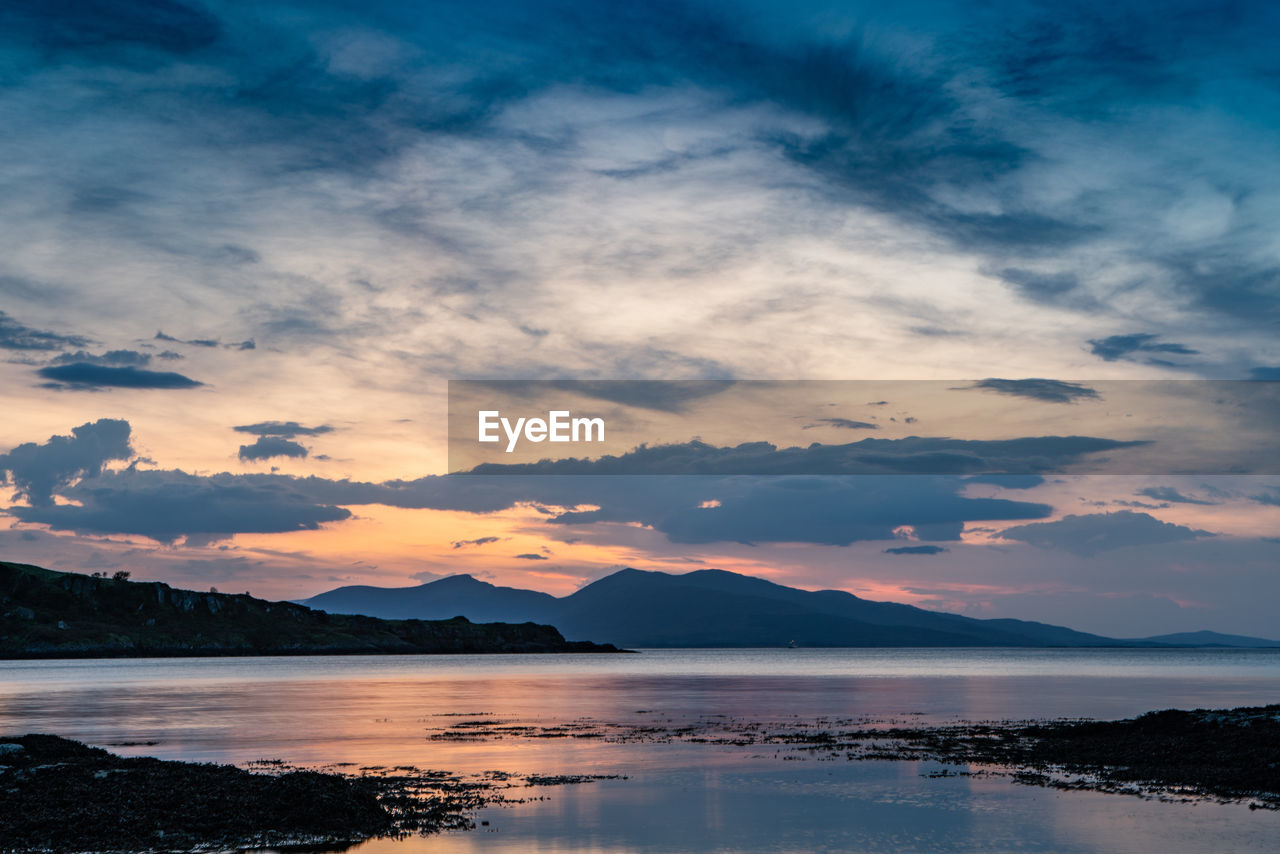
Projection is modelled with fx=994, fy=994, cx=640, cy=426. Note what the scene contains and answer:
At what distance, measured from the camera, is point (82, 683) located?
13325cm

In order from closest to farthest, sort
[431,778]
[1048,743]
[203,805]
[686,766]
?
1. [203,805]
2. [431,778]
3. [686,766]
4. [1048,743]

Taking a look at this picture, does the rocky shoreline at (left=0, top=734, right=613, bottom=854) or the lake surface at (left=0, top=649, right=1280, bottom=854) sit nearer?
the rocky shoreline at (left=0, top=734, right=613, bottom=854)

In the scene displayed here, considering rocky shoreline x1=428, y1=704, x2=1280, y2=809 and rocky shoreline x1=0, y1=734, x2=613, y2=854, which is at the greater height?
rocky shoreline x1=0, y1=734, x2=613, y2=854

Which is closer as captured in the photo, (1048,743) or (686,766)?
(686,766)

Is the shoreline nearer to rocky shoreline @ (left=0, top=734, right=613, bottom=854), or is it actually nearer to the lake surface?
rocky shoreline @ (left=0, top=734, right=613, bottom=854)

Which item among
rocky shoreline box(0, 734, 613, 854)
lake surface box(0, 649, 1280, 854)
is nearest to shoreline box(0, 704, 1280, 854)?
rocky shoreline box(0, 734, 613, 854)

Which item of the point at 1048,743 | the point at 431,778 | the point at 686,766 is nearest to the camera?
the point at 431,778

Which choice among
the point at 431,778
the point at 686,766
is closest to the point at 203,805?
the point at 431,778

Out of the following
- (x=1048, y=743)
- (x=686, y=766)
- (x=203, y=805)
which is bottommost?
(x=1048, y=743)

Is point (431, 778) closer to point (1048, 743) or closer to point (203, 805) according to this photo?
point (203, 805)

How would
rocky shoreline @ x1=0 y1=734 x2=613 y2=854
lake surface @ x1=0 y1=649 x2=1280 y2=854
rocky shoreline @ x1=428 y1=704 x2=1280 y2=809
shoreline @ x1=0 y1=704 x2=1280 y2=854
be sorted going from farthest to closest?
1. rocky shoreline @ x1=428 y1=704 x2=1280 y2=809
2. lake surface @ x1=0 y1=649 x2=1280 y2=854
3. shoreline @ x1=0 y1=704 x2=1280 y2=854
4. rocky shoreline @ x1=0 y1=734 x2=613 y2=854

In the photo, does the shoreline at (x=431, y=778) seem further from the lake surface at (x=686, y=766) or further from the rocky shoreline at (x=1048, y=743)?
the lake surface at (x=686, y=766)

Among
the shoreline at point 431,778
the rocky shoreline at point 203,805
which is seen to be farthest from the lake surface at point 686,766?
the rocky shoreline at point 203,805

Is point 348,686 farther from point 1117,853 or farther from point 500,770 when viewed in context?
point 1117,853
